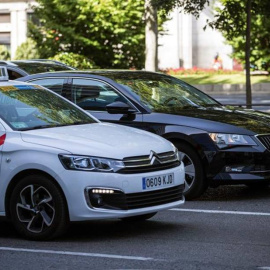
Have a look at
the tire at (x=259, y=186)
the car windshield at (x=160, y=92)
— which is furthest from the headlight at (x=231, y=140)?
the tire at (x=259, y=186)

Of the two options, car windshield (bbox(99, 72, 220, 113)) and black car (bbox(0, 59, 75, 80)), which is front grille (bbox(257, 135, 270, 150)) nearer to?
car windshield (bbox(99, 72, 220, 113))

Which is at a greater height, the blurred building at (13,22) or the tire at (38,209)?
the blurred building at (13,22)

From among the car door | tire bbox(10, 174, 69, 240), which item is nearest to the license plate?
tire bbox(10, 174, 69, 240)

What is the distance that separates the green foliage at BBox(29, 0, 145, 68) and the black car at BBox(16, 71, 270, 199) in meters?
24.3

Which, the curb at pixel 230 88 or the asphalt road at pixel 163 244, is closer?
the asphalt road at pixel 163 244

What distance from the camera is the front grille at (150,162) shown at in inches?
361

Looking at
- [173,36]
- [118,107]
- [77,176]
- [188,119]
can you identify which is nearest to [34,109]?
[77,176]

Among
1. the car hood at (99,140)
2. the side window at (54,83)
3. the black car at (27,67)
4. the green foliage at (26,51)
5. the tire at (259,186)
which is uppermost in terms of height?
the green foliage at (26,51)

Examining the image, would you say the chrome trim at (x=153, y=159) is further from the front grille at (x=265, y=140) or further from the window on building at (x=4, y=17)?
the window on building at (x=4, y=17)

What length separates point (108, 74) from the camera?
13.0 meters

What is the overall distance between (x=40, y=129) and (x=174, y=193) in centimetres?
138

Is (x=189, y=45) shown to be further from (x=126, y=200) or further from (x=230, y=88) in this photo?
(x=126, y=200)

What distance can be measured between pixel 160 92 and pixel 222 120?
1.14 m

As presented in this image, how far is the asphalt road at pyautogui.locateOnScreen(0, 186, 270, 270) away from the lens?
820cm
